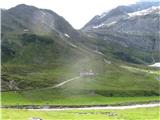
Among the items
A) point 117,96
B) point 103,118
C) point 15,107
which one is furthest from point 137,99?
point 103,118

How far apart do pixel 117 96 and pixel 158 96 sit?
2580cm

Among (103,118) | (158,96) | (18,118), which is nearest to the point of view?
(18,118)

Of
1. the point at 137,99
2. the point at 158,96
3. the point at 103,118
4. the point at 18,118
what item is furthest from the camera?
the point at 158,96

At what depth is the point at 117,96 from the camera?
185750mm

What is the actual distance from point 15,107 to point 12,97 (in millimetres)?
21048

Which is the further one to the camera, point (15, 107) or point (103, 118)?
point (15, 107)

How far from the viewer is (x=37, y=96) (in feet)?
550

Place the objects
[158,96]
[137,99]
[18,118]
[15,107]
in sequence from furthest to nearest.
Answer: [158,96]
[137,99]
[15,107]
[18,118]

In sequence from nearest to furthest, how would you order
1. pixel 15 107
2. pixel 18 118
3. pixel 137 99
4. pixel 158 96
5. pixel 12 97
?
pixel 18 118 → pixel 15 107 → pixel 12 97 → pixel 137 99 → pixel 158 96

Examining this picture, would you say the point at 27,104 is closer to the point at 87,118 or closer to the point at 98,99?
the point at 98,99

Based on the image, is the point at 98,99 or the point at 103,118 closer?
the point at 103,118

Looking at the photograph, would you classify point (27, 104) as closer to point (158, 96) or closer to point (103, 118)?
point (103, 118)

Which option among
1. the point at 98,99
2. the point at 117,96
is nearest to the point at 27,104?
the point at 98,99

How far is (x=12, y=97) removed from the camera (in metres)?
164
